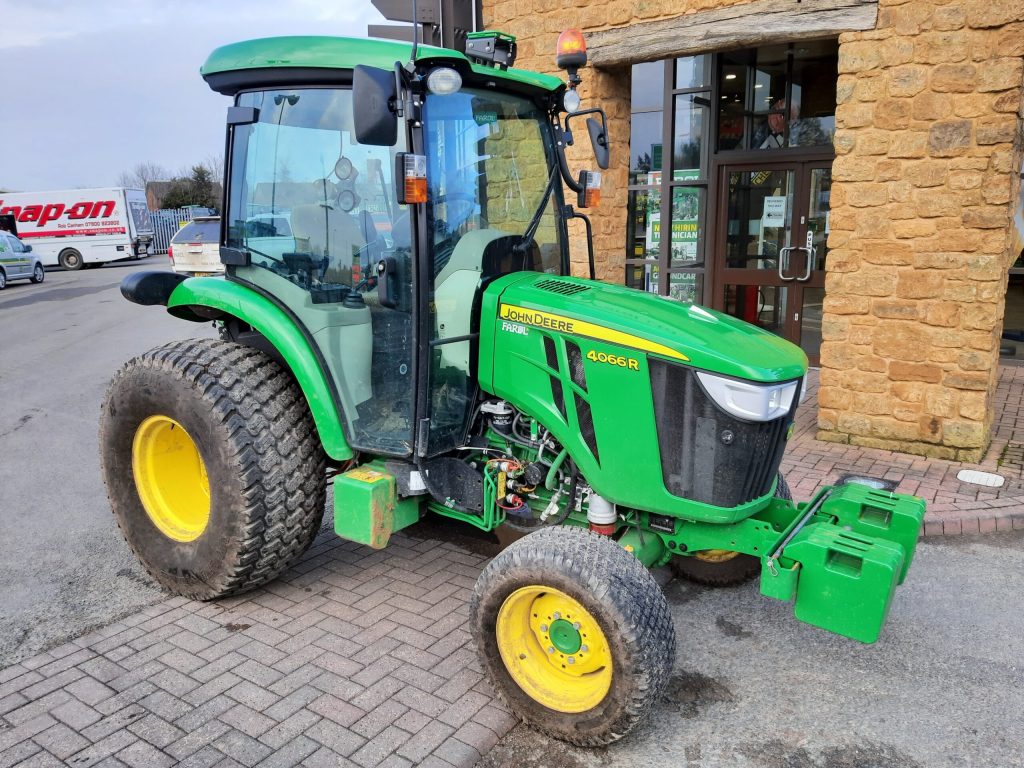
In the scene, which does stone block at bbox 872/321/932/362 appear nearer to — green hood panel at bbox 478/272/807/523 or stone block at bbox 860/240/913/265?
stone block at bbox 860/240/913/265

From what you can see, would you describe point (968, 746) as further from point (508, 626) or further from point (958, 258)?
point (958, 258)

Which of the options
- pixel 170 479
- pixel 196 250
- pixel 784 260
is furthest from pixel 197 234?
→ pixel 170 479

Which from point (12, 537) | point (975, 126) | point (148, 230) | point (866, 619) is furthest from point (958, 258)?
point (148, 230)

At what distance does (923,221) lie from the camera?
5648 mm

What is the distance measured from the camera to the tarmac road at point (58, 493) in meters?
3.88

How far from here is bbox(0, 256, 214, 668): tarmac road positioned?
12.7 ft

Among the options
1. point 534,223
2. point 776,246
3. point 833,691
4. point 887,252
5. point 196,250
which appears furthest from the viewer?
point 196,250

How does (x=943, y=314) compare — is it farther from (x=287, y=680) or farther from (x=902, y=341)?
(x=287, y=680)

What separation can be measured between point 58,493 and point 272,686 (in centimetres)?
329

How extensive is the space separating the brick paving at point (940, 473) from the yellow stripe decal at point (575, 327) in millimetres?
2602

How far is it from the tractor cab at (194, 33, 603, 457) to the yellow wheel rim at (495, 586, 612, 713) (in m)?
0.82

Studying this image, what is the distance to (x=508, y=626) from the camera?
9.93 feet

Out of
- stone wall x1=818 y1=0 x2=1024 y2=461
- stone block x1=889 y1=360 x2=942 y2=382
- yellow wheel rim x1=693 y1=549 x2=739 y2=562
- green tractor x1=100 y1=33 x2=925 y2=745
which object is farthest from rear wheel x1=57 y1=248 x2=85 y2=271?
yellow wheel rim x1=693 y1=549 x2=739 y2=562

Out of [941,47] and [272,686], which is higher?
[941,47]
